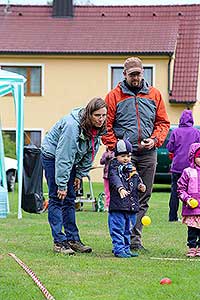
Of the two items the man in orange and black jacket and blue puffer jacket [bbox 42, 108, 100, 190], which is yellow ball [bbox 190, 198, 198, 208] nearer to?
the man in orange and black jacket

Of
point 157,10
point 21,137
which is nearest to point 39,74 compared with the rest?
point 157,10

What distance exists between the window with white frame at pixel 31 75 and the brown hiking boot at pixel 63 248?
2679 centimetres

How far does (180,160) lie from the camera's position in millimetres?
15125

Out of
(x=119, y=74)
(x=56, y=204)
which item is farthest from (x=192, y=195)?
(x=119, y=74)

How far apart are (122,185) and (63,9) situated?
98.8 feet

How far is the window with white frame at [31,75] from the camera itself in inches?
1439

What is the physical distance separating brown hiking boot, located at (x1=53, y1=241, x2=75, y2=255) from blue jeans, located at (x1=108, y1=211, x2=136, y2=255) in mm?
511

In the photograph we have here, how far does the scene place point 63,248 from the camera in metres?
10.1

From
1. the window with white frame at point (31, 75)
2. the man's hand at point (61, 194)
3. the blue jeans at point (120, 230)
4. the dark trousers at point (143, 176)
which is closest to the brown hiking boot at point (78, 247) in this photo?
the blue jeans at point (120, 230)

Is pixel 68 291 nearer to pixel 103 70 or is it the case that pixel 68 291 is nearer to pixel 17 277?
pixel 17 277

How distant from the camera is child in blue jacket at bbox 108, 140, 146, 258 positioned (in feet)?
32.4

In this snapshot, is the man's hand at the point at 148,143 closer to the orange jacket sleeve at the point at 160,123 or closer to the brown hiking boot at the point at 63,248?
the orange jacket sleeve at the point at 160,123

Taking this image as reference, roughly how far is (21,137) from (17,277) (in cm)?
791

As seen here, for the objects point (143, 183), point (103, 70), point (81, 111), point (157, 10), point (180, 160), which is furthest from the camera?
point (157, 10)
